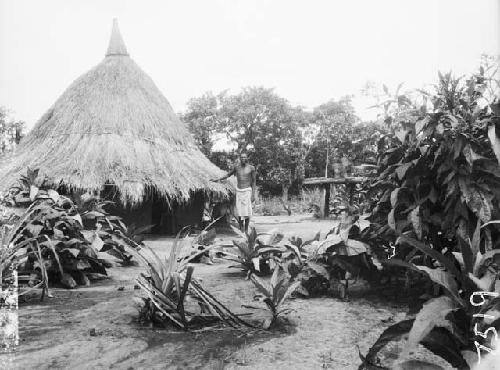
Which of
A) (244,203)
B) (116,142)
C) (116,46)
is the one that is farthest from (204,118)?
(244,203)

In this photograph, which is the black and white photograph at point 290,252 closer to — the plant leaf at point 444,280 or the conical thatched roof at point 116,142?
the plant leaf at point 444,280

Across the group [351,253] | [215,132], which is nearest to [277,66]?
[351,253]

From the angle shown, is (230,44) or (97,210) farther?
(230,44)

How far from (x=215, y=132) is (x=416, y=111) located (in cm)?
978

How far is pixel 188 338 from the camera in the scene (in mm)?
2225

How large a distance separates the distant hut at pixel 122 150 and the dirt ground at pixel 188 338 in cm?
515

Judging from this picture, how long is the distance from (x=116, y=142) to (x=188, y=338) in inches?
281

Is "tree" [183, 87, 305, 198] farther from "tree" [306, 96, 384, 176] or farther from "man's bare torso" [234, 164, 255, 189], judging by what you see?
"man's bare torso" [234, 164, 255, 189]

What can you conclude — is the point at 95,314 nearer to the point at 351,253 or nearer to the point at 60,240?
the point at 60,240

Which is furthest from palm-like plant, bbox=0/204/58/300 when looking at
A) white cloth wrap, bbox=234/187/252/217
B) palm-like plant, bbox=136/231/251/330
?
white cloth wrap, bbox=234/187/252/217

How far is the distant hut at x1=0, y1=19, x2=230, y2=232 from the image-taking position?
798cm

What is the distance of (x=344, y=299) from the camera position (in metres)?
3.01

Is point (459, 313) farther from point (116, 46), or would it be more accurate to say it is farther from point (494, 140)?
point (116, 46)

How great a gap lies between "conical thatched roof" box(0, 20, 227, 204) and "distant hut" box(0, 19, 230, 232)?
0.02 metres
